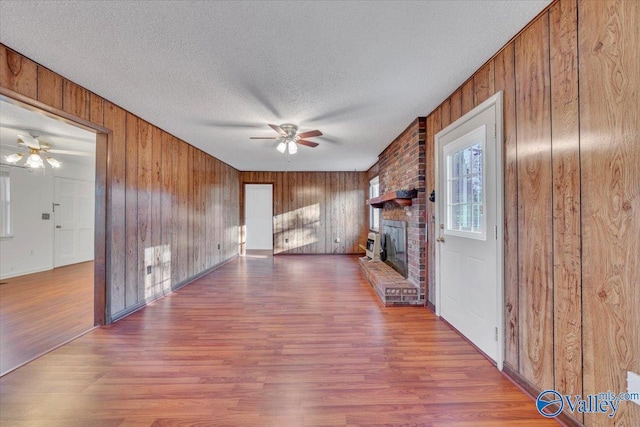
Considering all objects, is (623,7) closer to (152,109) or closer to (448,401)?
(448,401)

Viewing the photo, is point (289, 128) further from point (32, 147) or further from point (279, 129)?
point (32, 147)

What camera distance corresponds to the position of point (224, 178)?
20.2 ft

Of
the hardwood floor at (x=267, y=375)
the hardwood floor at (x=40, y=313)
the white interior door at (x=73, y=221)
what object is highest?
the white interior door at (x=73, y=221)

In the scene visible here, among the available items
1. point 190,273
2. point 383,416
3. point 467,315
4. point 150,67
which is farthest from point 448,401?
point 190,273

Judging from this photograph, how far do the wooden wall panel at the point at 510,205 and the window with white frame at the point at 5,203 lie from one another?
738 cm

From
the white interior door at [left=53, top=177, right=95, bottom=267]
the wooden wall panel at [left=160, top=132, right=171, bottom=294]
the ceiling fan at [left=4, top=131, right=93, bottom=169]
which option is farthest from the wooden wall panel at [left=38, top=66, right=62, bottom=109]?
the white interior door at [left=53, top=177, right=95, bottom=267]

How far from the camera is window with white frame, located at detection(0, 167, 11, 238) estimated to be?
14.9ft

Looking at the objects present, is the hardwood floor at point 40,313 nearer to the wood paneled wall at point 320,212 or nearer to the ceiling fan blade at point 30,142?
the ceiling fan blade at point 30,142

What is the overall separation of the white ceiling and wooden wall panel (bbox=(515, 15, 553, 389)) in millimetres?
227

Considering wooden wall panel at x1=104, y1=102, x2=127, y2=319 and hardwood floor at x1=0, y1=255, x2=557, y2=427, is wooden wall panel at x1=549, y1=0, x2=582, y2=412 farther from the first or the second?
wooden wall panel at x1=104, y1=102, x2=127, y2=319

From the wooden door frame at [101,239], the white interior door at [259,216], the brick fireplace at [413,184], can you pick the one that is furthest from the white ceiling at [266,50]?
the white interior door at [259,216]

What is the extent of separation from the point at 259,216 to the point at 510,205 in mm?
7016

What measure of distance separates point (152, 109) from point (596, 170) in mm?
3791

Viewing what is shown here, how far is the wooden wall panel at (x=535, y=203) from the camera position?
1537 mm
